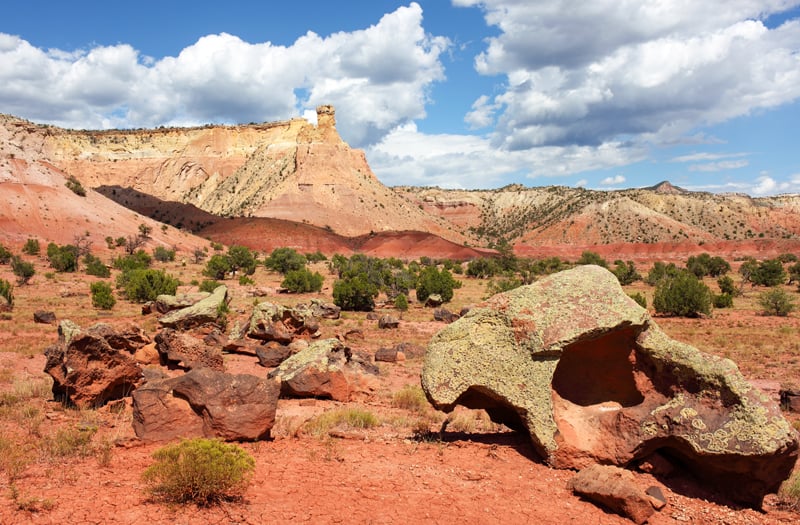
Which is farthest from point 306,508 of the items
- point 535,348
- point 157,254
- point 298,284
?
point 157,254

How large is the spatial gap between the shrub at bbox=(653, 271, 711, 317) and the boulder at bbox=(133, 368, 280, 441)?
81.8 feet

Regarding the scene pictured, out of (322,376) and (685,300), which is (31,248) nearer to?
(322,376)

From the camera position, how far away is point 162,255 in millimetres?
48656

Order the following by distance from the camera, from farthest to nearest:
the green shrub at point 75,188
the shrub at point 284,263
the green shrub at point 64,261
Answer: the green shrub at point 75,188 → the shrub at point 284,263 → the green shrub at point 64,261

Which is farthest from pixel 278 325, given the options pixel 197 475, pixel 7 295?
pixel 7 295

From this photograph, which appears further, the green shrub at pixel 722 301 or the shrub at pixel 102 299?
the green shrub at pixel 722 301

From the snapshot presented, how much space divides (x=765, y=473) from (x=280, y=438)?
19.8 feet

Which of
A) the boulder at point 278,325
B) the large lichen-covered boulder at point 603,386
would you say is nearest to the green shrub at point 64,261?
the boulder at point 278,325

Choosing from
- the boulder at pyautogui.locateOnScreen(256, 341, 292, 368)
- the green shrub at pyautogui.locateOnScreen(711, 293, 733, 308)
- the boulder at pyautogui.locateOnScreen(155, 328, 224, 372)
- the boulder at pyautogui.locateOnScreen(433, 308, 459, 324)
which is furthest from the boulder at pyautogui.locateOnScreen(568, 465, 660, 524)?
the green shrub at pyautogui.locateOnScreen(711, 293, 733, 308)

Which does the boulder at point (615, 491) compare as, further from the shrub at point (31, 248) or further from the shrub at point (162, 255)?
the shrub at point (162, 255)

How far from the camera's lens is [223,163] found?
101 m

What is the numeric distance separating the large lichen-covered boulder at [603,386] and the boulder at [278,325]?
36.1ft

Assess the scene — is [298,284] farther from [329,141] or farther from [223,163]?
[223,163]

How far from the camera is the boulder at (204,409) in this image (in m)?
7.19
